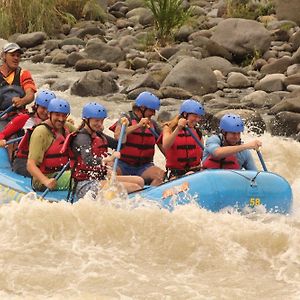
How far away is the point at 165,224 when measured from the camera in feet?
21.0

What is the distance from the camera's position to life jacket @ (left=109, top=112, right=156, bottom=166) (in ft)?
24.5

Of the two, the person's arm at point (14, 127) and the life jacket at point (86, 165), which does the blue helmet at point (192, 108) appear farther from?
the person's arm at point (14, 127)

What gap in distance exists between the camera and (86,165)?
664cm

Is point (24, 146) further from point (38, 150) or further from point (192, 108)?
point (192, 108)

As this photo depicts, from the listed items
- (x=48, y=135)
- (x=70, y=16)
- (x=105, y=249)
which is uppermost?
(x=48, y=135)

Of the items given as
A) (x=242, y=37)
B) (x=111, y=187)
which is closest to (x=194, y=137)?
(x=111, y=187)

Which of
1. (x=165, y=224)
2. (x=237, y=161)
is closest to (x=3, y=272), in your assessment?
(x=165, y=224)

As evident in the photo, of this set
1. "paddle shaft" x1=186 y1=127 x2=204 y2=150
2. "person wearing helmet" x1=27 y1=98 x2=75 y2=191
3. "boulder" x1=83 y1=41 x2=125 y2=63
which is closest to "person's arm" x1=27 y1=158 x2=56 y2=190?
"person wearing helmet" x1=27 y1=98 x2=75 y2=191

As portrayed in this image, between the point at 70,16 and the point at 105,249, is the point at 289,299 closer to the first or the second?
the point at 105,249

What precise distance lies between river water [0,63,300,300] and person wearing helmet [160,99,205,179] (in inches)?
35.4

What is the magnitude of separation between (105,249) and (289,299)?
5.18 feet

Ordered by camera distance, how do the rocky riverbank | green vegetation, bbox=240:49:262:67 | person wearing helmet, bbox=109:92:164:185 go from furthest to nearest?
green vegetation, bbox=240:49:262:67, the rocky riverbank, person wearing helmet, bbox=109:92:164:185

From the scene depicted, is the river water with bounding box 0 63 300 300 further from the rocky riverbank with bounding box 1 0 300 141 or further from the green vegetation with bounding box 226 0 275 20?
the green vegetation with bounding box 226 0 275 20

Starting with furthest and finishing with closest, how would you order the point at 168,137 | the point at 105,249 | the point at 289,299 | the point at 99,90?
the point at 99,90 → the point at 168,137 → the point at 105,249 → the point at 289,299
